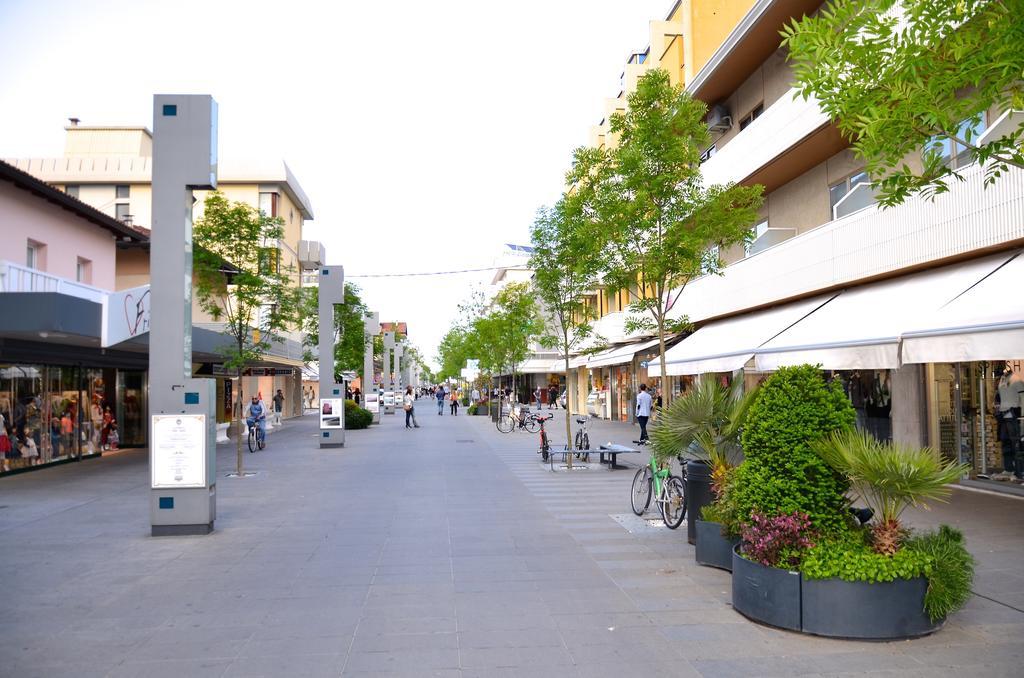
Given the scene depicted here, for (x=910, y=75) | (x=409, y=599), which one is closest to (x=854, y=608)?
(x=409, y=599)

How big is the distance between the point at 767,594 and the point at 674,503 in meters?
4.23

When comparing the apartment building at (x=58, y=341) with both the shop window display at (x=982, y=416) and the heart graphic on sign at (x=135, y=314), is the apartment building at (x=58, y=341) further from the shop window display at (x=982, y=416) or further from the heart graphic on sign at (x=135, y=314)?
the shop window display at (x=982, y=416)

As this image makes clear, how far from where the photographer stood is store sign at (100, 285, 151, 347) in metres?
13.7

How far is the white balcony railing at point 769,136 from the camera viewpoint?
53.8ft

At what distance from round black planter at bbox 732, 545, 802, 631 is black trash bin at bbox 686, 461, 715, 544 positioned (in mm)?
2397

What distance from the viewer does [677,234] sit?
41.7ft

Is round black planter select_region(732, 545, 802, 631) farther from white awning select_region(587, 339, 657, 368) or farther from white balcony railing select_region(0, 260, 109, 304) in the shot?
white awning select_region(587, 339, 657, 368)

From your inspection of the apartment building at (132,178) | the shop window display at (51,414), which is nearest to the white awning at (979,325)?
the shop window display at (51,414)

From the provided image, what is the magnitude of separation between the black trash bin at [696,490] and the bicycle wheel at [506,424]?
917 inches

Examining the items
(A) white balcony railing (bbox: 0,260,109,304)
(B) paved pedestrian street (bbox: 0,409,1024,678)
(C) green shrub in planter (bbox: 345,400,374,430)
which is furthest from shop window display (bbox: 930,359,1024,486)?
(C) green shrub in planter (bbox: 345,400,374,430)

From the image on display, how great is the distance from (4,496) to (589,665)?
12796mm

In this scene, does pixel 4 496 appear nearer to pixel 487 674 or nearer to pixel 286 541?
pixel 286 541

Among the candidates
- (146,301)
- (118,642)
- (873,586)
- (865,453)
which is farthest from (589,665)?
(146,301)

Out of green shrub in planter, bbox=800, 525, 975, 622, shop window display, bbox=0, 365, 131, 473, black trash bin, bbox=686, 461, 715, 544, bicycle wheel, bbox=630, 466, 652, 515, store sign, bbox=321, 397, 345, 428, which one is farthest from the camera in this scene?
store sign, bbox=321, 397, 345, 428
